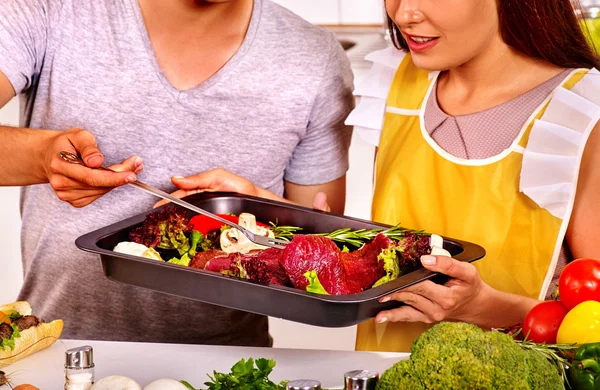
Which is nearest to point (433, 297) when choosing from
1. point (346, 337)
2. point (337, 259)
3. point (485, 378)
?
point (337, 259)

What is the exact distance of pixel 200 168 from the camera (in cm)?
185

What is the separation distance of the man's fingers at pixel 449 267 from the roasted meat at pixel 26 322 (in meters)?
0.72

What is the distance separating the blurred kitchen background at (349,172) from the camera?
341 centimetres

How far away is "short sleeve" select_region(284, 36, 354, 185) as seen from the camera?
6.31 feet

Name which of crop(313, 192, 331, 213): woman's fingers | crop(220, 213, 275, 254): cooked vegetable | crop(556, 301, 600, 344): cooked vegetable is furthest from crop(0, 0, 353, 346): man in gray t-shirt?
crop(556, 301, 600, 344): cooked vegetable

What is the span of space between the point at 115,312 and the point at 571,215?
3.53ft

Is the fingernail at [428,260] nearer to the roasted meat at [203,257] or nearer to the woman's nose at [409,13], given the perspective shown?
the roasted meat at [203,257]

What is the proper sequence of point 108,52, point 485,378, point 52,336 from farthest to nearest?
point 108,52
point 52,336
point 485,378

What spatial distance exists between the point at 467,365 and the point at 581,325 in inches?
14.1

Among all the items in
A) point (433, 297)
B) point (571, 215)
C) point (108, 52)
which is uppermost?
point (108, 52)

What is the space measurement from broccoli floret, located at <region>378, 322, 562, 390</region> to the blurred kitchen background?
1.73 meters

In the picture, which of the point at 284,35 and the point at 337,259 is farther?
the point at 284,35

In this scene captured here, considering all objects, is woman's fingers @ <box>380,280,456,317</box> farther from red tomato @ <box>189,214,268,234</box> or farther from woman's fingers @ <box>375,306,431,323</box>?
red tomato @ <box>189,214,268,234</box>

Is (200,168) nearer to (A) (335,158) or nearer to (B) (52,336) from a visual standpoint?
(A) (335,158)
